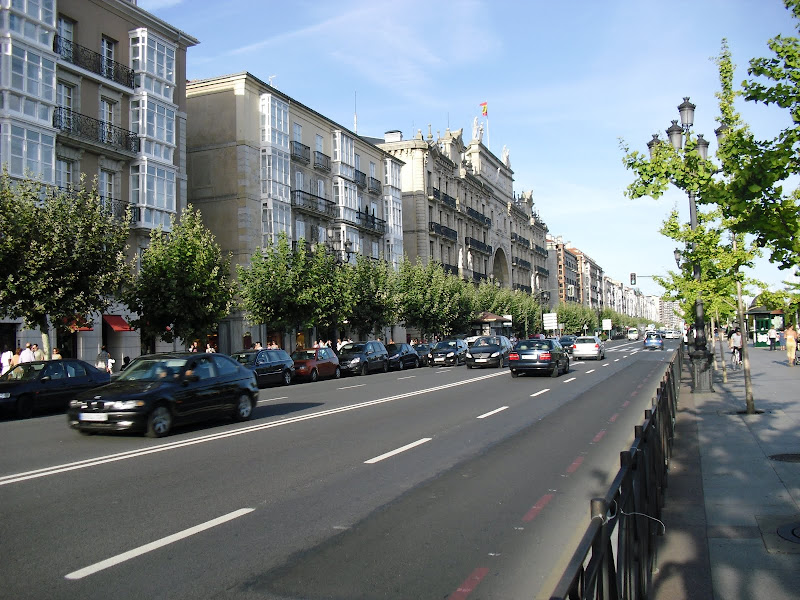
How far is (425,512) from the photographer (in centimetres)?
662

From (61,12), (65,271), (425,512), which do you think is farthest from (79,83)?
(425,512)

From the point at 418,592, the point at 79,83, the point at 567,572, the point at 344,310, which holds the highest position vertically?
the point at 79,83

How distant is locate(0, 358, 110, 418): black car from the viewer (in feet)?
52.8

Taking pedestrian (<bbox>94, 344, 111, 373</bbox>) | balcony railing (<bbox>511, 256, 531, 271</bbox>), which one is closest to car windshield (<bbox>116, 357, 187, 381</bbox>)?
pedestrian (<bbox>94, 344, 111, 373</bbox>)

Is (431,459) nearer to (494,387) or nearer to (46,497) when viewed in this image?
(46,497)

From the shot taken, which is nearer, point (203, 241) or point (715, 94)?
point (715, 94)

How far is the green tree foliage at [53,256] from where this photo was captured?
767 inches

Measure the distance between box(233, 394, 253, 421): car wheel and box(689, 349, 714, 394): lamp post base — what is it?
11.5m

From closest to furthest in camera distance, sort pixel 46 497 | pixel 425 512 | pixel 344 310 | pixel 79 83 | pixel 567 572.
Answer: pixel 567 572, pixel 425 512, pixel 46 497, pixel 79 83, pixel 344 310

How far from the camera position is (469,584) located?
4762 mm

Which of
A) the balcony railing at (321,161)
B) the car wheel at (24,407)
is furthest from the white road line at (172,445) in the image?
the balcony railing at (321,161)

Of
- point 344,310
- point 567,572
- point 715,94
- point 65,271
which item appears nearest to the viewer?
point 567,572

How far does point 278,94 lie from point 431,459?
121 ft

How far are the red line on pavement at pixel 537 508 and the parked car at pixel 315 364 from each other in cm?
2167
